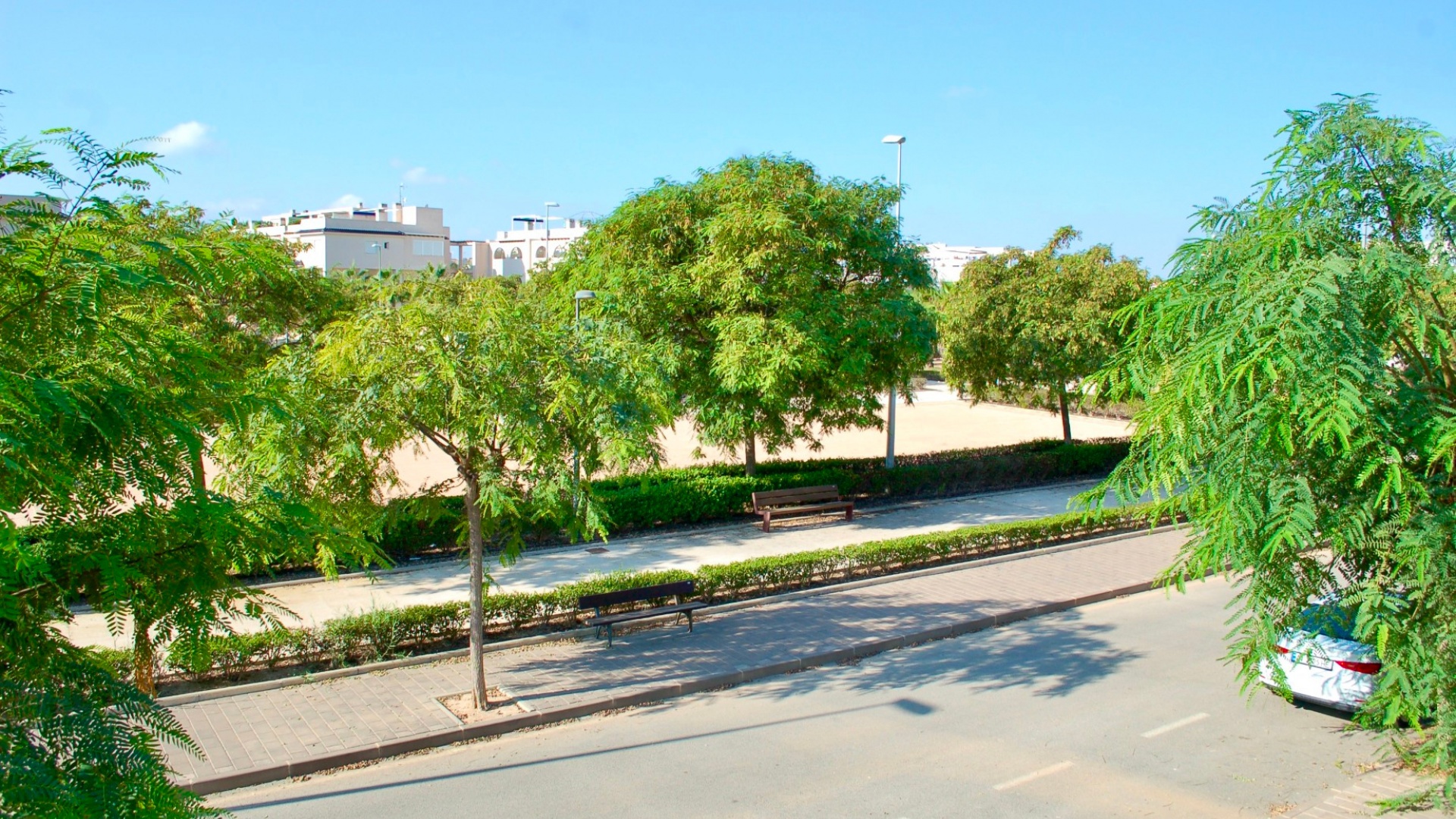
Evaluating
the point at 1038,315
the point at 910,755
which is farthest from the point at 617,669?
the point at 1038,315

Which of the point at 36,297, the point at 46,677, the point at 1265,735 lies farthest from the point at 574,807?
the point at 1265,735

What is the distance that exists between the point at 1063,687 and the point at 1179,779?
2440mm

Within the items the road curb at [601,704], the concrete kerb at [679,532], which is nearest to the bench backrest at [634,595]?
the road curb at [601,704]

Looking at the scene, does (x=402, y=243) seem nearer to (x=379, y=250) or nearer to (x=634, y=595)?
(x=379, y=250)

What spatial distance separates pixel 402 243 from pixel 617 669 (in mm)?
71786

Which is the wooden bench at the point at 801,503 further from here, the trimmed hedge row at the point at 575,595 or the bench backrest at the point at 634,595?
the bench backrest at the point at 634,595

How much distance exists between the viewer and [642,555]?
1773cm

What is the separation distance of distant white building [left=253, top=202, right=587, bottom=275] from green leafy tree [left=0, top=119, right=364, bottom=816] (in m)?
51.5

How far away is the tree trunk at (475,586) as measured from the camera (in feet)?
33.6

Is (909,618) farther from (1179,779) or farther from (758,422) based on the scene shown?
(758,422)

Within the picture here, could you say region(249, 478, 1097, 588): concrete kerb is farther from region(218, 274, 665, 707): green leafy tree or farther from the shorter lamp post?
the shorter lamp post

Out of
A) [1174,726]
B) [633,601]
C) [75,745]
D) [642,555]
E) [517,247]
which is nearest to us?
[75,745]

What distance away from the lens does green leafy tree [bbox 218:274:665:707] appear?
931 cm

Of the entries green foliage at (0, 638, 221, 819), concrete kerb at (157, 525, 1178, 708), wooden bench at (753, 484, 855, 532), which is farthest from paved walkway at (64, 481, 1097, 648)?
green foliage at (0, 638, 221, 819)
